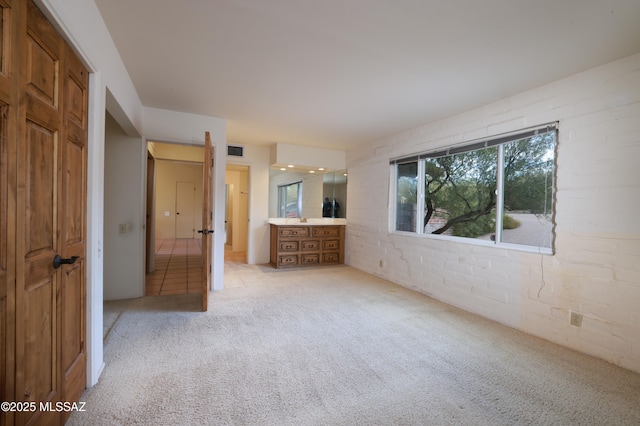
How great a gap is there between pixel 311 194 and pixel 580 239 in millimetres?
4392

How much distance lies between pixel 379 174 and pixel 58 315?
429cm

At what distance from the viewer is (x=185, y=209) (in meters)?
8.78

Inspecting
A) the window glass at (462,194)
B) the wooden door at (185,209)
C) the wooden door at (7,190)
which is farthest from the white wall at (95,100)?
the wooden door at (185,209)

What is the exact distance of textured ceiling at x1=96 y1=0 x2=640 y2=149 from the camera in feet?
5.45

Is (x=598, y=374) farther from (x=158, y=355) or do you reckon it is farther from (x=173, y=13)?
(x=173, y=13)

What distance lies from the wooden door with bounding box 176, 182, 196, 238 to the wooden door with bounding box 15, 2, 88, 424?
7670mm

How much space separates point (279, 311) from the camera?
119 inches

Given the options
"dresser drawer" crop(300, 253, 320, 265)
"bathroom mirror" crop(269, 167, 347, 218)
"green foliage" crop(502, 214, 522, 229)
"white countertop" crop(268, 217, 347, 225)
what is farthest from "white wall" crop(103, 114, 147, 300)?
"green foliage" crop(502, 214, 522, 229)

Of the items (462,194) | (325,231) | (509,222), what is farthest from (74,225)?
(325,231)

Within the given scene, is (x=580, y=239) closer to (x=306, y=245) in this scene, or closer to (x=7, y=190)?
(x=7, y=190)

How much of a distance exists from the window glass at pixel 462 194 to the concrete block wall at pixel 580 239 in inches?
10.2

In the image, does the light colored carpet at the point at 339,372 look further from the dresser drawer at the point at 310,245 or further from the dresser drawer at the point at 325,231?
the dresser drawer at the point at 325,231

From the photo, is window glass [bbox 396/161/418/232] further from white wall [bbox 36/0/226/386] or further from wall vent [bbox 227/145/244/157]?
white wall [bbox 36/0/226/386]

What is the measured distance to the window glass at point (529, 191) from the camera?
8.45ft
